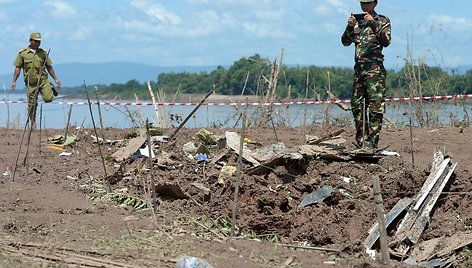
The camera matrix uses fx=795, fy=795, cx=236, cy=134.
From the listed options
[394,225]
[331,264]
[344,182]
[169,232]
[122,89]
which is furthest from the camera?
[122,89]

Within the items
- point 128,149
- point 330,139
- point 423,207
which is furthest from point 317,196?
point 128,149

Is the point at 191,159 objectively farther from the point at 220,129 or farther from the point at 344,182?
the point at 220,129

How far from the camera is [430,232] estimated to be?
278 inches

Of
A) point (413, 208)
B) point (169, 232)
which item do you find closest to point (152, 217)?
point (169, 232)

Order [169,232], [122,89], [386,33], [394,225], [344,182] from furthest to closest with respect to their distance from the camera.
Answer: [122,89] → [386,33] → [344,182] → [394,225] → [169,232]

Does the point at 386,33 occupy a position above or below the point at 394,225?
above

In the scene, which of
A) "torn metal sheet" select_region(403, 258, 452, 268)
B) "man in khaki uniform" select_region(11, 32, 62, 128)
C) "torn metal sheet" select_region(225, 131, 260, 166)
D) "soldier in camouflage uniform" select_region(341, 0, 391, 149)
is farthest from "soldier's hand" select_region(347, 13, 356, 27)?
"man in khaki uniform" select_region(11, 32, 62, 128)

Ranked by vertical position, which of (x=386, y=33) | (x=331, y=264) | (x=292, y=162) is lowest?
(x=331, y=264)

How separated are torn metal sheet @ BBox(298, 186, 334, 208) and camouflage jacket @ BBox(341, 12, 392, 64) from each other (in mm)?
2022

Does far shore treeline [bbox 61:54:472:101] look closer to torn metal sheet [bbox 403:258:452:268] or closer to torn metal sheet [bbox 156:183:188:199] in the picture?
torn metal sheet [bbox 156:183:188:199]

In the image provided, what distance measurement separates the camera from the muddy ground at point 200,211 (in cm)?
606

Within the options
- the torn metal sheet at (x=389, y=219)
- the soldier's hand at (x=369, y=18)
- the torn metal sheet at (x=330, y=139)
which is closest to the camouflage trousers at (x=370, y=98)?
the torn metal sheet at (x=330, y=139)

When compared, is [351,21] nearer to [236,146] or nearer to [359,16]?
[359,16]

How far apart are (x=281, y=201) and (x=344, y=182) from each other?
80 centimetres
